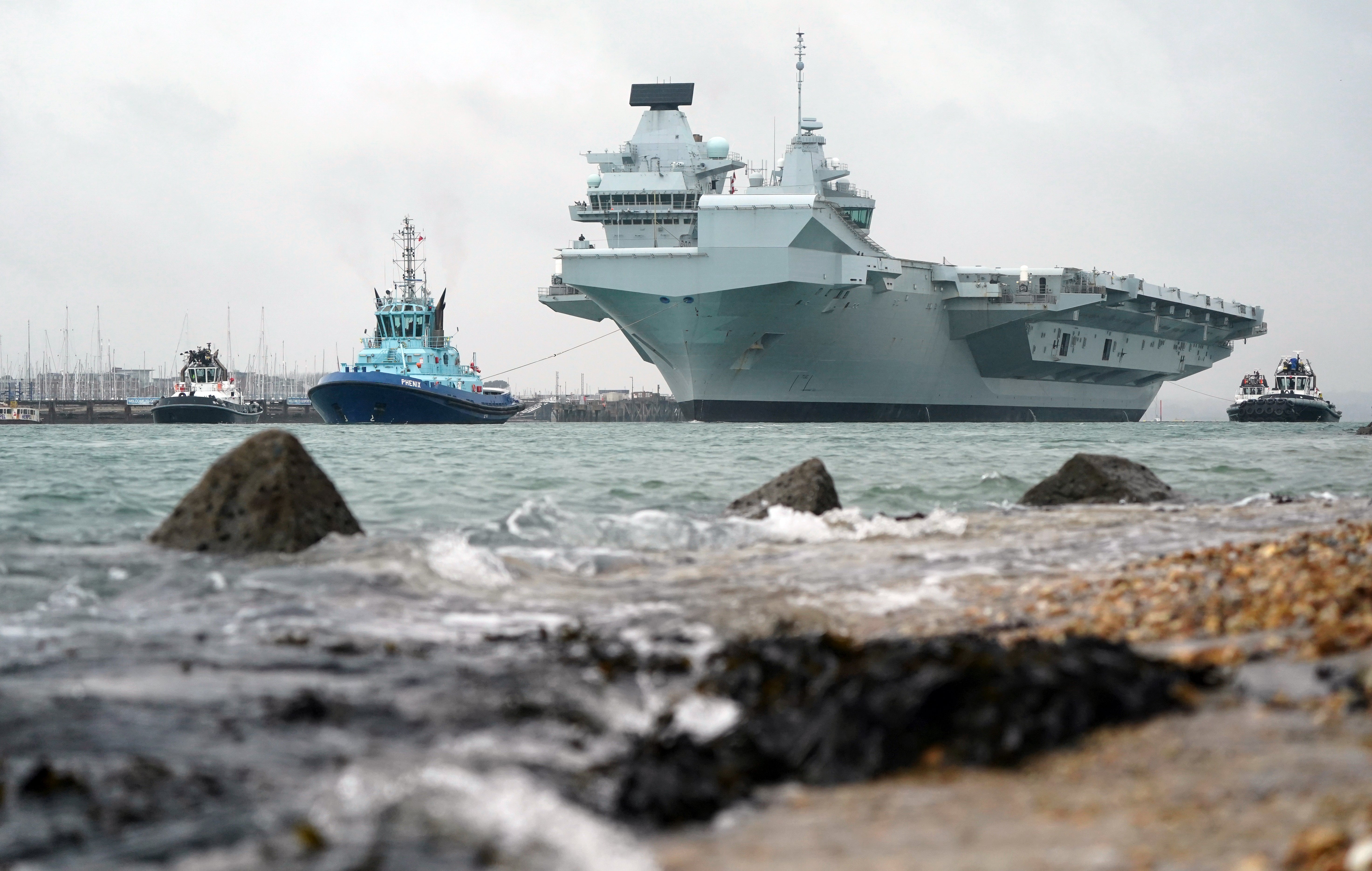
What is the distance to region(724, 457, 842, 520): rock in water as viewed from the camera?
1139cm

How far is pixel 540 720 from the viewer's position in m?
3.94

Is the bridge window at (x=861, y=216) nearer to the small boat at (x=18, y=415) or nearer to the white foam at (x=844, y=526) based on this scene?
the white foam at (x=844, y=526)

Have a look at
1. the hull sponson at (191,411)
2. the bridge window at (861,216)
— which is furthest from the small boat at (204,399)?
the bridge window at (861,216)

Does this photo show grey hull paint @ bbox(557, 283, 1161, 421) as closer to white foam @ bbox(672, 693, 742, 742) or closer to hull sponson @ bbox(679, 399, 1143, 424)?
hull sponson @ bbox(679, 399, 1143, 424)

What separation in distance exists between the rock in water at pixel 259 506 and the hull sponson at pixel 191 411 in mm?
61046

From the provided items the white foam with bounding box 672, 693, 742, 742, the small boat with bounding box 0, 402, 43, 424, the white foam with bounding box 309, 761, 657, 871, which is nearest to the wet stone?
the white foam with bounding box 672, 693, 742, 742

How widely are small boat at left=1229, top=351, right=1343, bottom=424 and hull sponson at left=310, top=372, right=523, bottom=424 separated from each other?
162 ft

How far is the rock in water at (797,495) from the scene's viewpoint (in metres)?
11.4

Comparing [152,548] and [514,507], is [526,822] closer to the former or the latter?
[152,548]

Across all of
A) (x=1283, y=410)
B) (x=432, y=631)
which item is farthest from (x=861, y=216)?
(x=432, y=631)

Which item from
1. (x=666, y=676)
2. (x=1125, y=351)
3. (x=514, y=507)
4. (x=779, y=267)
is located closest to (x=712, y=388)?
(x=779, y=267)

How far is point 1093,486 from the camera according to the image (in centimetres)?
1315

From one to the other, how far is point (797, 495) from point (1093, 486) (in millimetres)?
3961

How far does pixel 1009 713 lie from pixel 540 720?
160 centimetres
